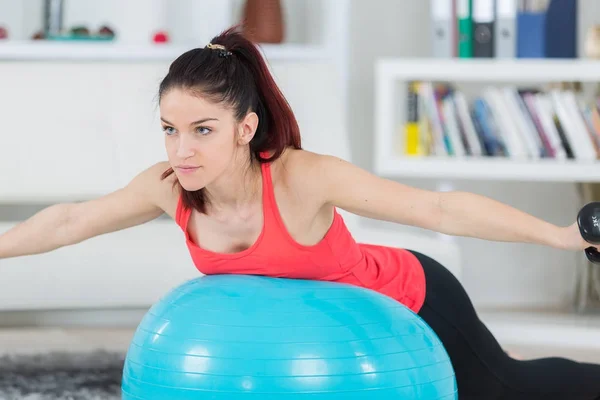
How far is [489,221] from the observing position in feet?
4.98

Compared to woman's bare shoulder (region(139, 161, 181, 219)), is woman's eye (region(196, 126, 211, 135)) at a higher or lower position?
higher

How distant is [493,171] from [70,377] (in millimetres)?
1541

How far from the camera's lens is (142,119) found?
10.3 feet

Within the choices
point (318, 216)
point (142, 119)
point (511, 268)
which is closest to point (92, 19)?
point (142, 119)

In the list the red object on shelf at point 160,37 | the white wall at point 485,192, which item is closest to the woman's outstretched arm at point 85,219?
the red object on shelf at point 160,37

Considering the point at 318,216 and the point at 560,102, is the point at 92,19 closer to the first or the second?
the point at 560,102

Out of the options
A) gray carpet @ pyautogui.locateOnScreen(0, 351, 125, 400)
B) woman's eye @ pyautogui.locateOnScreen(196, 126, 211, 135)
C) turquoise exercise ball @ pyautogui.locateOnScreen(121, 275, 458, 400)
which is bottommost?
gray carpet @ pyautogui.locateOnScreen(0, 351, 125, 400)

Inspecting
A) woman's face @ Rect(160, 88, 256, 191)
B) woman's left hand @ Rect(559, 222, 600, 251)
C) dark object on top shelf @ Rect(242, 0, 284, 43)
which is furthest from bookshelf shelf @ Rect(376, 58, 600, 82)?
woman's left hand @ Rect(559, 222, 600, 251)

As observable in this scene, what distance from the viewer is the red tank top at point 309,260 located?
5.28 feet

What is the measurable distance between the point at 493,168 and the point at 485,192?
0.70 metres

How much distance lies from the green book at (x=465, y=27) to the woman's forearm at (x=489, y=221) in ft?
5.72

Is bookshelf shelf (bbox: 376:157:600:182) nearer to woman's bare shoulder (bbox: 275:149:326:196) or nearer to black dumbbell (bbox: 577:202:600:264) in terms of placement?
woman's bare shoulder (bbox: 275:149:326:196)

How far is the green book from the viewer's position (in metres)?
3.20

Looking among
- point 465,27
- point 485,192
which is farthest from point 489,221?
point 485,192
